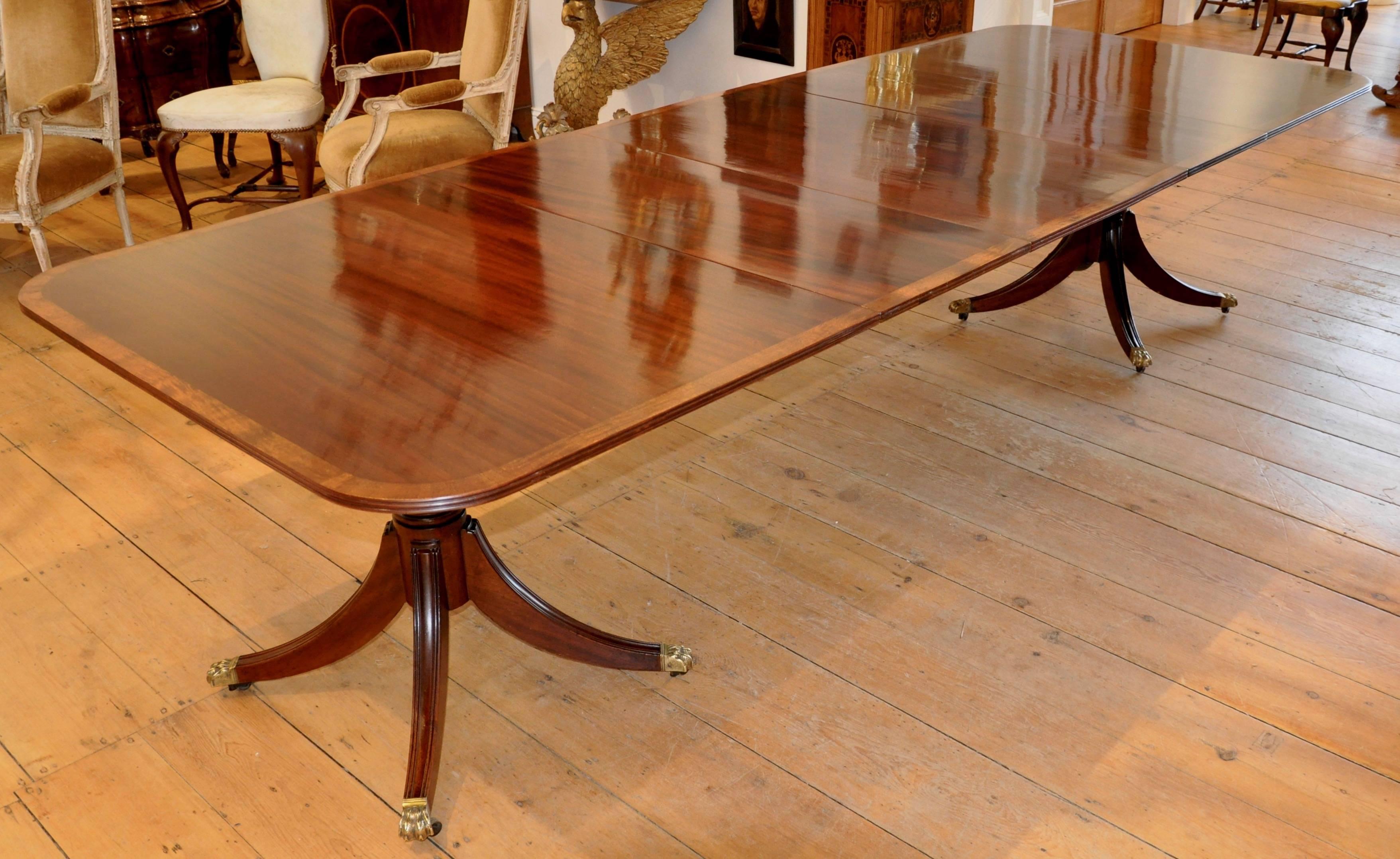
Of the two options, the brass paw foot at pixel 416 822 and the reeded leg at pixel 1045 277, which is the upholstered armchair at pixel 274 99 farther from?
the brass paw foot at pixel 416 822

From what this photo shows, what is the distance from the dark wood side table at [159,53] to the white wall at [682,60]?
146 cm

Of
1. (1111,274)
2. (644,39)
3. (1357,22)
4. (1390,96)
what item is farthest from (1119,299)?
(1357,22)

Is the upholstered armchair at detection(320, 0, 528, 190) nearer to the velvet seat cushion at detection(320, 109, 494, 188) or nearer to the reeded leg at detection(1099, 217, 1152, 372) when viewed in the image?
the velvet seat cushion at detection(320, 109, 494, 188)

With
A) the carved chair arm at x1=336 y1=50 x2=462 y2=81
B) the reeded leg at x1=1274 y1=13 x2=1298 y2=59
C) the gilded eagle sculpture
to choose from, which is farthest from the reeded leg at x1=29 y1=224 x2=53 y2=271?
the reeded leg at x1=1274 y1=13 x2=1298 y2=59

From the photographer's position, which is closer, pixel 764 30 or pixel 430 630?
pixel 430 630

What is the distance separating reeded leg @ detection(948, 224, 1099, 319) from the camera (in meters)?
2.99

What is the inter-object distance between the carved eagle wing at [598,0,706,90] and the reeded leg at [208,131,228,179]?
1583 millimetres

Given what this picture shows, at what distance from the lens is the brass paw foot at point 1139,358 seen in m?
3.03

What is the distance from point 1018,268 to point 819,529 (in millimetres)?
1624

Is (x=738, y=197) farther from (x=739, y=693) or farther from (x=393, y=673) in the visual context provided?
(x=393, y=673)

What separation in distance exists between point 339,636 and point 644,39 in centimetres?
338

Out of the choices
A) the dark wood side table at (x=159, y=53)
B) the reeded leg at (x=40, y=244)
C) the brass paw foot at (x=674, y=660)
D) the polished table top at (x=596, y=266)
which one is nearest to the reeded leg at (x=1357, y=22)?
the polished table top at (x=596, y=266)

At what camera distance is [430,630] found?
5.81ft

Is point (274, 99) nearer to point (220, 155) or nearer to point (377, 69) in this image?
point (377, 69)
